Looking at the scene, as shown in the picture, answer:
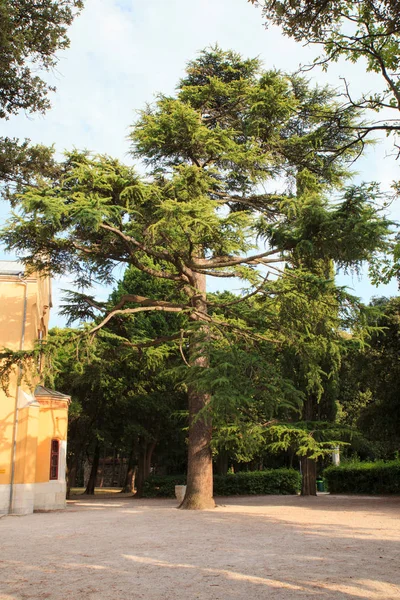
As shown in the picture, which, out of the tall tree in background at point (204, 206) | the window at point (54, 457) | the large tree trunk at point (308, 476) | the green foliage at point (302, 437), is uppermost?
the tall tree in background at point (204, 206)

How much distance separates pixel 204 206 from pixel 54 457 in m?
11.7

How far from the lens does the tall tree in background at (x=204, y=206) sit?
12.9 m

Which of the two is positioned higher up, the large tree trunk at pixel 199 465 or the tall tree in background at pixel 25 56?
the tall tree in background at pixel 25 56

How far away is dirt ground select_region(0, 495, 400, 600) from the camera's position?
5555 millimetres

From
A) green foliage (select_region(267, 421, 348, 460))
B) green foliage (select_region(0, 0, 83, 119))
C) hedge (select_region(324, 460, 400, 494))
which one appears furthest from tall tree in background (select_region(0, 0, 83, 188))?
hedge (select_region(324, 460, 400, 494))

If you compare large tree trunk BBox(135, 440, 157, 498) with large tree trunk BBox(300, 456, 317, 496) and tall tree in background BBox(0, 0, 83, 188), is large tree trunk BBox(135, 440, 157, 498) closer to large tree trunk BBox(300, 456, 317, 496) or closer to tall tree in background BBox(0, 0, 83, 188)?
large tree trunk BBox(300, 456, 317, 496)

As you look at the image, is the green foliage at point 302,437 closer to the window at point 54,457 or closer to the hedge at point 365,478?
the hedge at point 365,478

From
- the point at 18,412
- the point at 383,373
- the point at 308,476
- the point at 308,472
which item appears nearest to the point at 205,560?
the point at 18,412

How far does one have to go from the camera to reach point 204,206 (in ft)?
42.4

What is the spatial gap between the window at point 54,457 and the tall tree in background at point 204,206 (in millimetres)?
4845

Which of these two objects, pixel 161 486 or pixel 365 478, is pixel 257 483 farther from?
pixel 365 478

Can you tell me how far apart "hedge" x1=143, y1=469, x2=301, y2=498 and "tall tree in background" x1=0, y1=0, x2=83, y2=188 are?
1968 cm

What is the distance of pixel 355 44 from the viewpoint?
7.27 metres

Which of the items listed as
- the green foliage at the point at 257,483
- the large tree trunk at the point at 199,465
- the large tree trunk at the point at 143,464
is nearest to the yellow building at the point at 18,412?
the large tree trunk at the point at 199,465
